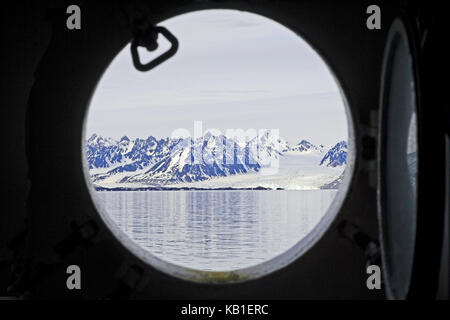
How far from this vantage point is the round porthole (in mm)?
1542

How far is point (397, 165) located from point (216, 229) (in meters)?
38.2

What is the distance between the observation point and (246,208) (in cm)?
4981

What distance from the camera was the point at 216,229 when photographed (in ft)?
130

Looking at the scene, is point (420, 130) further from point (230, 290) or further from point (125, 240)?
point (125, 240)

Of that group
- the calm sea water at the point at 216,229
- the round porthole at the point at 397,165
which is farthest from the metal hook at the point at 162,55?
the calm sea water at the point at 216,229

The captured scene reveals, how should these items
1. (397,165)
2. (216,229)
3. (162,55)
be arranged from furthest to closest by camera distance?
1. (216,229)
2. (162,55)
3. (397,165)

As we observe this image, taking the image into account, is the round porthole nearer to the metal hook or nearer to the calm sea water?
the metal hook

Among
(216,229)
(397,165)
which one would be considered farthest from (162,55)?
(216,229)

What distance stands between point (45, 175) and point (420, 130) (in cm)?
118

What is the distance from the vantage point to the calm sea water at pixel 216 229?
1049 inches

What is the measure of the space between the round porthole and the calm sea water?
17.3m

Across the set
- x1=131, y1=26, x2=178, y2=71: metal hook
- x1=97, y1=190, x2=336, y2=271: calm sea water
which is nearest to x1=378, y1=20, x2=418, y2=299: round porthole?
x1=131, y1=26, x2=178, y2=71: metal hook

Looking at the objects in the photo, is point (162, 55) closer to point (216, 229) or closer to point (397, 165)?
point (397, 165)
